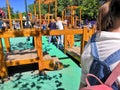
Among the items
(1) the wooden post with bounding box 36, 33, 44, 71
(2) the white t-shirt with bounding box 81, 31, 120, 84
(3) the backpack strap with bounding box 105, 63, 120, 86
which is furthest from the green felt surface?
(3) the backpack strap with bounding box 105, 63, 120, 86

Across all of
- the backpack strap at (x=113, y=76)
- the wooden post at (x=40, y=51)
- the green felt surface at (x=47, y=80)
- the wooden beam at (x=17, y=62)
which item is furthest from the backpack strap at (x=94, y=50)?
the wooden beam at (x=17, y=62)

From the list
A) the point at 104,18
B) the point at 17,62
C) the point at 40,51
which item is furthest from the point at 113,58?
the point at 17,62

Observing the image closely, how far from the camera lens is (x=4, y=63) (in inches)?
212

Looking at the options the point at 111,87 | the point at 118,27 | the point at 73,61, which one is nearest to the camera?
the point at 111,87

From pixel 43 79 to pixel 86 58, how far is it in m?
4.38

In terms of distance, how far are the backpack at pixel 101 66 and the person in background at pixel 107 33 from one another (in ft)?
0.05

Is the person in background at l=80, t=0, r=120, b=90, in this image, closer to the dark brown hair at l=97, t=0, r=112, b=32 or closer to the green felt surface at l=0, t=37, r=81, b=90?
the dark brown hair at l=97, t=0, r=112, b=32

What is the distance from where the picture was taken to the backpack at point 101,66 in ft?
3.47

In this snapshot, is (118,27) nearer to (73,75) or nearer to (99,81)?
(99,81)

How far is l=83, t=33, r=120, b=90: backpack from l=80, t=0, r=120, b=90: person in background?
2cm

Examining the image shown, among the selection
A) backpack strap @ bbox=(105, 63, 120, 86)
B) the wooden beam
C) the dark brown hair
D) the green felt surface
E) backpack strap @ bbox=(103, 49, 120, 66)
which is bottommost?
the green felt surface

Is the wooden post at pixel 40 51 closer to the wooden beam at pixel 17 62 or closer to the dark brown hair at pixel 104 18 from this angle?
the wooden beam at pixel 17 62

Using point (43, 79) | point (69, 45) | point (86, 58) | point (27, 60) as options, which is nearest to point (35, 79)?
point (43, 79)

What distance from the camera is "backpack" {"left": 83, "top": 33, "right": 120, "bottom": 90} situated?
1.06 m
